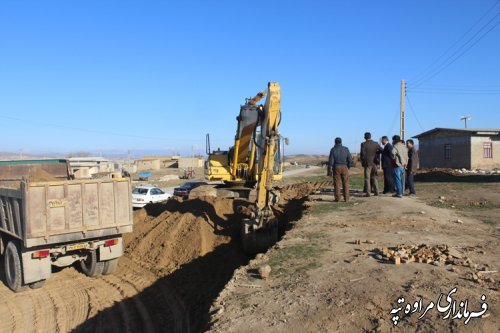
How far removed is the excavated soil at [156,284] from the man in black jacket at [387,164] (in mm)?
2966

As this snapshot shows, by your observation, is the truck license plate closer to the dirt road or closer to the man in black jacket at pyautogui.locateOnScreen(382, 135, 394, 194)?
the dirt road

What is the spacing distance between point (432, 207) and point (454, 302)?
7.11 metres

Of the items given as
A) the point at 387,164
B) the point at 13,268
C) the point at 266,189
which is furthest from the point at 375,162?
the point at 13,268

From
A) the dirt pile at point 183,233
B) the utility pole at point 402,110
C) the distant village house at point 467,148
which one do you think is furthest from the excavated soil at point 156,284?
the distant village house at point 467,148

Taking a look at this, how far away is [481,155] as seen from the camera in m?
32.8

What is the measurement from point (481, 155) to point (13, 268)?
3194 centimetres

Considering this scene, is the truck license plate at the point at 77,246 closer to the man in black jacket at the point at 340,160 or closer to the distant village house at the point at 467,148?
the man in black jacket at the point at 340,160

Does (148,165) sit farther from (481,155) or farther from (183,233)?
(183,233)

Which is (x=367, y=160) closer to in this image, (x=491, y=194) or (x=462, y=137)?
(x=491, y=194)

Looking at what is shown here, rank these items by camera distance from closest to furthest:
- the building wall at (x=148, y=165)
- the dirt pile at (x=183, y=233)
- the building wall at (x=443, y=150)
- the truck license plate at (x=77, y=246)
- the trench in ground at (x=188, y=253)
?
the trench in ground at (x=188, y=253) → the truck license plate at (x=77, y=246) → the dirt pile at (x=183, y=233) → the building wall at (x=443, y=150) → the building wall at (x=148, y=165)

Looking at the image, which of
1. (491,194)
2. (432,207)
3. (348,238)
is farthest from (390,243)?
(491,194)

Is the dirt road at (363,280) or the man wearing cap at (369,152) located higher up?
the man wearing cap at (369,152)

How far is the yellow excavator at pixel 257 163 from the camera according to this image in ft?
33.7

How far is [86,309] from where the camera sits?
8.27 metres
